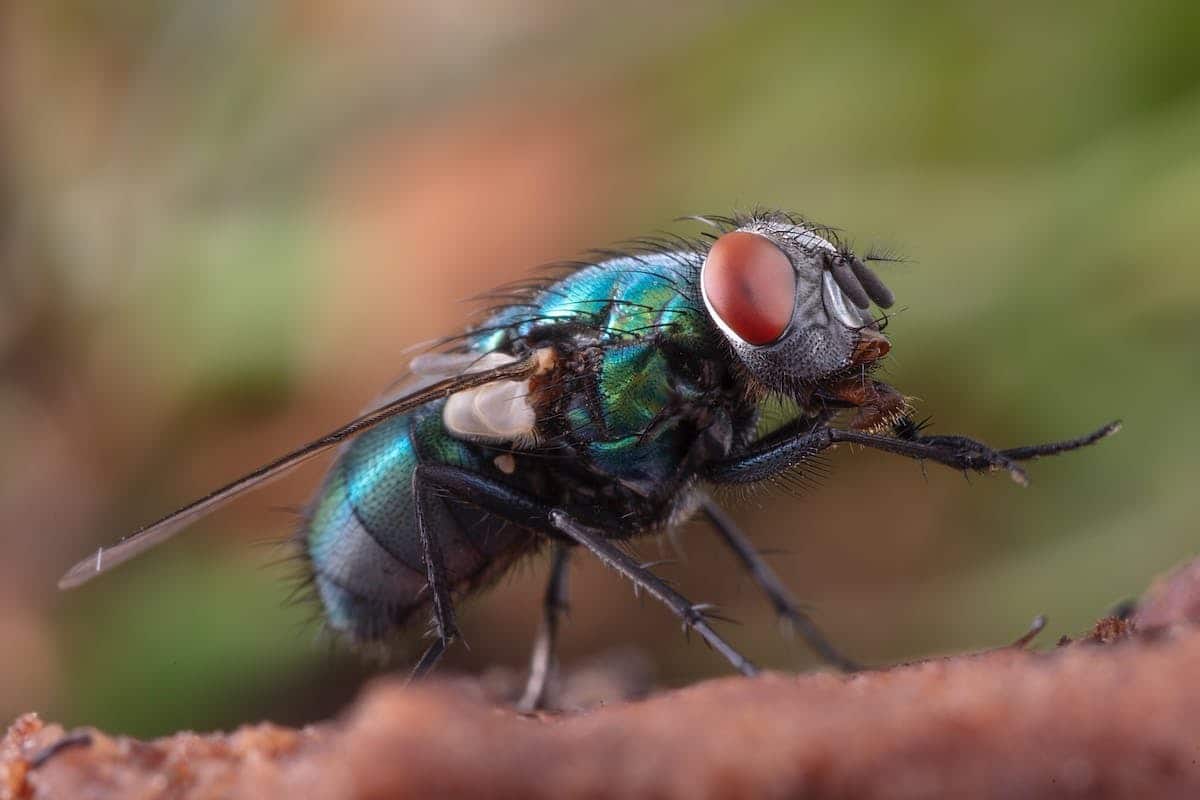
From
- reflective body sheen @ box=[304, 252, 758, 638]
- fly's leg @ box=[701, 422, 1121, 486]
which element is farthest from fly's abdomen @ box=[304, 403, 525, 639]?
fly's leg @ box=[701, 422, 1121, 486]

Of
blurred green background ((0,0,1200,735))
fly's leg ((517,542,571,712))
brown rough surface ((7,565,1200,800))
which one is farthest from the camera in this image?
blurred green background ((0,0,1200,735))

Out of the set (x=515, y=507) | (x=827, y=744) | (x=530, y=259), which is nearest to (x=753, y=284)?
(x=515, y=507)

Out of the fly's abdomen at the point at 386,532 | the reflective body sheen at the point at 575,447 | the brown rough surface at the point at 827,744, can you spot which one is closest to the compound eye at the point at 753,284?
the reflective body sheen at the point at 575,447

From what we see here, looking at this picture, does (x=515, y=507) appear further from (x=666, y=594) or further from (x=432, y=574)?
(x=666, y=594)

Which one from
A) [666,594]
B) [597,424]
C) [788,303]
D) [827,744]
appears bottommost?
[666,594]

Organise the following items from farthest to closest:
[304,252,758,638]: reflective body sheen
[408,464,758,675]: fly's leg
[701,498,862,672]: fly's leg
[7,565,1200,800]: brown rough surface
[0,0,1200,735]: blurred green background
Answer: [0,0,1200,735]: blurred green background → [701,498,862,672]: fly's leg → [304,252,758,638]: reflective body sheen → [408,464,758,675]: fly's leg → [7,565,1200,800]: brown rough surface

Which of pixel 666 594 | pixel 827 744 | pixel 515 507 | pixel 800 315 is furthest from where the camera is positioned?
pixel 515 507

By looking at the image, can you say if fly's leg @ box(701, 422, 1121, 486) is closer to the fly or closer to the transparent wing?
the fly
